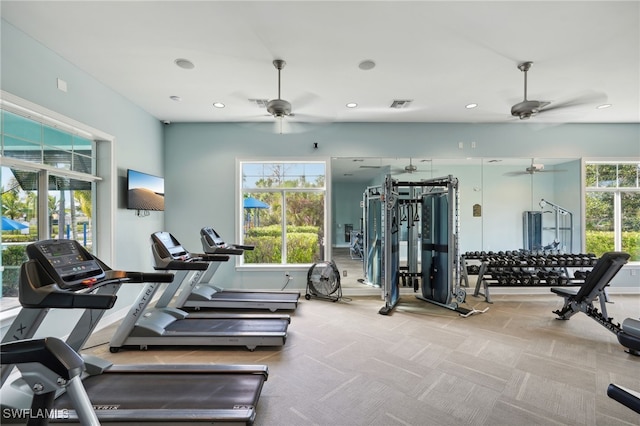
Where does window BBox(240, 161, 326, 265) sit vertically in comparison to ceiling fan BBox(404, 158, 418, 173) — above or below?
below

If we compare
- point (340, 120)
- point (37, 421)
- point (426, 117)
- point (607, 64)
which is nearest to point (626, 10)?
point (607, 64)

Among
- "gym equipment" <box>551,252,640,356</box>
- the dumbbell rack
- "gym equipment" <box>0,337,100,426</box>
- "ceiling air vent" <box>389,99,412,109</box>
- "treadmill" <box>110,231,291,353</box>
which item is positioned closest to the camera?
"gym equipment" <box>0,337,100,426</box>

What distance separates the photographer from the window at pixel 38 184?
111 inches

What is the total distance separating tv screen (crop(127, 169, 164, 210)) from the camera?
14.2ft

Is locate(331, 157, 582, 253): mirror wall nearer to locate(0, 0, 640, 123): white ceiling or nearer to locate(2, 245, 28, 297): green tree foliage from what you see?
locate(0, 0, 640, 123): white ceiling

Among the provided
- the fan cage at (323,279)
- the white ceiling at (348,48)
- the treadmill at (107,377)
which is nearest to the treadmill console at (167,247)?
the treadmill at (107,377)

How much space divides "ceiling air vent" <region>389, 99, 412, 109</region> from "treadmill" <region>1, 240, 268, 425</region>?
4.02 metres

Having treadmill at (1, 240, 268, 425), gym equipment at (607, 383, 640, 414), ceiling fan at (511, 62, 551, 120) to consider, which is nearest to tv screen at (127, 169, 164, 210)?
treadmill at (1, 240, 268, 425)

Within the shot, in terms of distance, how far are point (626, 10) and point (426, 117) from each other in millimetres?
2806

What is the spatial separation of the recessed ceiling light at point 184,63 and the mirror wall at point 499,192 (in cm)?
292

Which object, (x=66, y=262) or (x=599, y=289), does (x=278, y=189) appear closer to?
(x=66, y=262)

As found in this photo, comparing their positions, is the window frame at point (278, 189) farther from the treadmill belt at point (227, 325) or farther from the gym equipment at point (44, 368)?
the gym equipment at point (44, 368)

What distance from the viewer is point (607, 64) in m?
3.40

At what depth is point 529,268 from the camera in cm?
524
